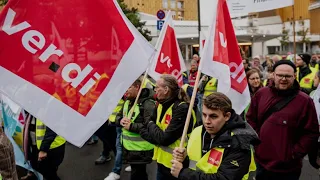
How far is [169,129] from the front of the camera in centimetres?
348

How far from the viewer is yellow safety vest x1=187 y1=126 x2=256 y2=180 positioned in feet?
8.02

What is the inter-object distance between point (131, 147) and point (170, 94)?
1029 mm

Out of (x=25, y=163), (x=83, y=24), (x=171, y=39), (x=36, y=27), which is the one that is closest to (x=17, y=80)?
(x=36, y=27)

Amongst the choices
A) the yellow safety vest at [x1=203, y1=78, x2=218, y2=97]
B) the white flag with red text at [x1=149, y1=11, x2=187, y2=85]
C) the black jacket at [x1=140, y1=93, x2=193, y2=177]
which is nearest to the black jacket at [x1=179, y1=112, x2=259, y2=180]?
the black jacket at [x1=140, y1=93, x2=193, y2=177]

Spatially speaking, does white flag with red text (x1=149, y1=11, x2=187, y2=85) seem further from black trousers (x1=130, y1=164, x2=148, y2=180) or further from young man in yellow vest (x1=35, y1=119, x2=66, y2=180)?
young man in yellow vest (x1=35, y1=119, x2=66, y2=180)

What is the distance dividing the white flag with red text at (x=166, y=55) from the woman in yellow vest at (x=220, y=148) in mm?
3038

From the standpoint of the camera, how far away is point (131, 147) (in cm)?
434

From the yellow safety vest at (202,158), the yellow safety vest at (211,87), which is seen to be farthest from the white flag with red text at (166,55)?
the yellow safety vest at (202,158)

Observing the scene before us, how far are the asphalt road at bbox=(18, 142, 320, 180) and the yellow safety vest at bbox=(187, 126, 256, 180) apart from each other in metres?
3.06

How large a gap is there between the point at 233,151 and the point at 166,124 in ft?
4.44

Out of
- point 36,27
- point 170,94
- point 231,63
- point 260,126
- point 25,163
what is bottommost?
point 25,163

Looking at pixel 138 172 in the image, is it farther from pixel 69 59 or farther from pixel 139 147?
pixel 69 59

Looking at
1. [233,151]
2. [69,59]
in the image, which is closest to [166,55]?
[69,59]

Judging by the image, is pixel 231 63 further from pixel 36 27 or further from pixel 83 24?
pixel 36 27
